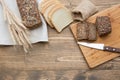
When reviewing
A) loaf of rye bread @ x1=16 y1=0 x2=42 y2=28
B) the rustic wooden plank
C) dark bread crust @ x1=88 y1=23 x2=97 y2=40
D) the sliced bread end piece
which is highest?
loaf of rye bread @ x1=16 y1=0 x2=42 y2=28

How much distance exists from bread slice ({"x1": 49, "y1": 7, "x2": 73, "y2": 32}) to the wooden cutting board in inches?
1.1

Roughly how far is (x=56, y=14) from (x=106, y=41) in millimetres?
201

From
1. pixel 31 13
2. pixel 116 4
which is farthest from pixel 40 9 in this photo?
pixel 116 4

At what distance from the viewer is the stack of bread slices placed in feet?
3.73

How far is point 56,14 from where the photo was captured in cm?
115

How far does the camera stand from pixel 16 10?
1174 millimetres

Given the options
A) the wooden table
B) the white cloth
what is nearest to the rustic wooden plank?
the wooden table

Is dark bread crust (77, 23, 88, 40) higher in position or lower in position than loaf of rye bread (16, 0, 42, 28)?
lower

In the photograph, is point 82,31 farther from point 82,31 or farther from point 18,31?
point 18,31

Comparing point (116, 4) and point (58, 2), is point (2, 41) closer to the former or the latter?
point (58, 2)

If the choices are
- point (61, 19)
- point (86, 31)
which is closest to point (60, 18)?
point (61, 19)

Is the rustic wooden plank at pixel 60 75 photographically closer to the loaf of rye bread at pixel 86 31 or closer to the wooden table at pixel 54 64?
the wooden table at pixel 54 64

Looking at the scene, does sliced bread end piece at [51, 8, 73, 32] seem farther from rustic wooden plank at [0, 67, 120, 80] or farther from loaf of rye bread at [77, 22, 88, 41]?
rustic wooden plank at [0, 67, 120, 80]

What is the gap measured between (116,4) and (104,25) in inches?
5.0
